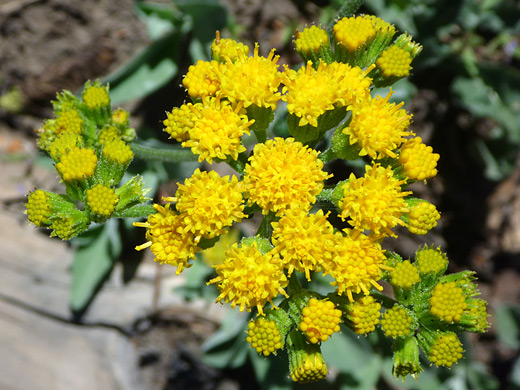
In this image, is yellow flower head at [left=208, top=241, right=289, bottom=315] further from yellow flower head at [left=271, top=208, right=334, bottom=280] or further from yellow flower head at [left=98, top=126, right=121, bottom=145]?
yellow flower head at [left=98, top=126, right=121, bottom=145]

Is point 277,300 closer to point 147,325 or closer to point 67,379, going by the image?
point 147,325

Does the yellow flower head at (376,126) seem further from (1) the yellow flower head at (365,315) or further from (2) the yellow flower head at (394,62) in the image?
(1) the yellow flower head at (365,315)

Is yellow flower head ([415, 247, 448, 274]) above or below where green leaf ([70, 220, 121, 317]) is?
above

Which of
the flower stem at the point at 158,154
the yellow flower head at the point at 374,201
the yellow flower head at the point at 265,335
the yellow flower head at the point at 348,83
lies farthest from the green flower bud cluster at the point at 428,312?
the flower stem at the point at 158,154

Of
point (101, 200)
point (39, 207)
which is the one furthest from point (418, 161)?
point (39, 207)

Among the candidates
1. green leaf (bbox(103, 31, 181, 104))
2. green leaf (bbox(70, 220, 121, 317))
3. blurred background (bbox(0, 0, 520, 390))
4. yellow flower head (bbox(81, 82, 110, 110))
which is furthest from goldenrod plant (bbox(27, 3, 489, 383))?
blurred background (bbox(0, 0, 520, 390))

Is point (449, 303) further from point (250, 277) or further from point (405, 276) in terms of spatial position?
point (250, 277)

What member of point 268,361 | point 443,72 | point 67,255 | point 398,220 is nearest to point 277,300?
point 268,361
